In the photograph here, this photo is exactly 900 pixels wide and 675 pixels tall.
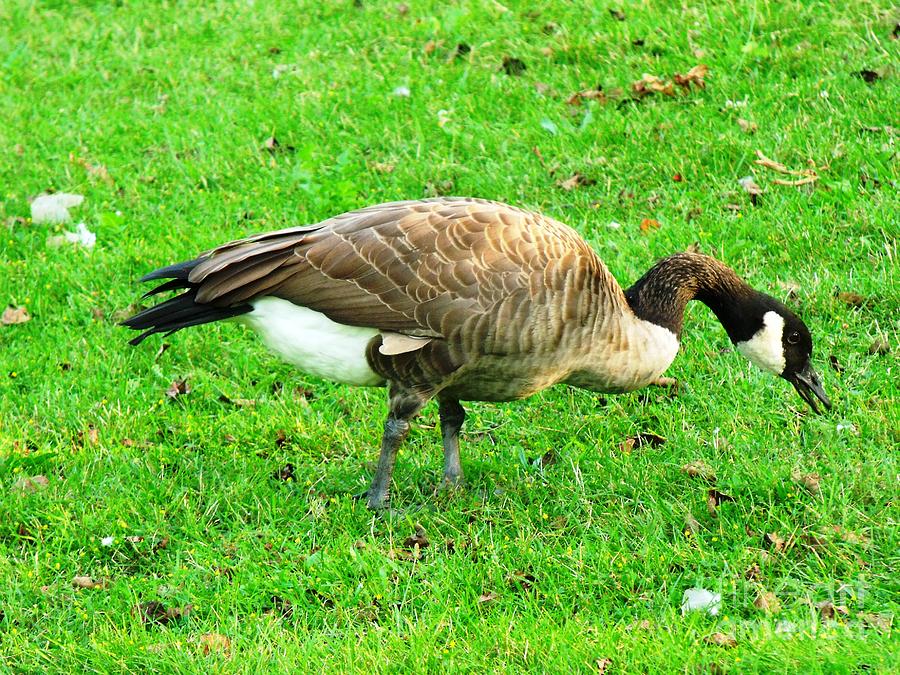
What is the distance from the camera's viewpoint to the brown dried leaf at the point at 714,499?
16.0 ft

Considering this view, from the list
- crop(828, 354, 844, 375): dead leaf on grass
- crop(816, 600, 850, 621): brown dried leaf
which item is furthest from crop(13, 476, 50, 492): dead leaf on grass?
crop(828, 354, 844, 375): dead leaf on grass

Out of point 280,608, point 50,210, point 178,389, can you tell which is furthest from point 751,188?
point 50,210

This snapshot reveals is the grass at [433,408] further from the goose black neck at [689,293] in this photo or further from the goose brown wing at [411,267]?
the goose brown wing at [411,267]

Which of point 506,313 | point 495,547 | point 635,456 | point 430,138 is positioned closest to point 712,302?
point 635,456

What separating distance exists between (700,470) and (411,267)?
1.65 metres

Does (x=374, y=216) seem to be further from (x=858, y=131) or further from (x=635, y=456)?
(x=858, y=131)

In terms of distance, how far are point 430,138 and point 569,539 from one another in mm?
4273

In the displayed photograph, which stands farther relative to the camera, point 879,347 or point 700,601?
point 879,347

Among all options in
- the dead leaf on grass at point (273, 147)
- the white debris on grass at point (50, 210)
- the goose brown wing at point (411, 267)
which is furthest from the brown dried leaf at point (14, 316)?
the dead leaf on grass at point (273, 147)

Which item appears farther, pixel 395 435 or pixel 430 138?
pixel 430 138

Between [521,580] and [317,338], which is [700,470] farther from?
[317,338]

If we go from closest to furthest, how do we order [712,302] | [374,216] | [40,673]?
[40,673]
[374,216]
[712,302]

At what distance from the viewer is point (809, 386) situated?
536 centimetres

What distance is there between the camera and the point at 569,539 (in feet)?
16.1
